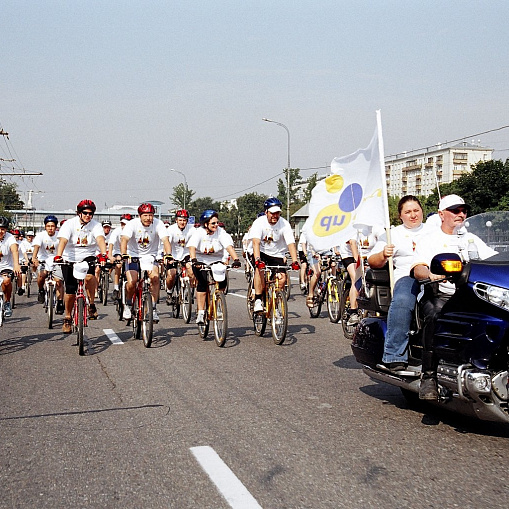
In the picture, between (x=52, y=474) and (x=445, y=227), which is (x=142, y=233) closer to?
(x=445, y=227)

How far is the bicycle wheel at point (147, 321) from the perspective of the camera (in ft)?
32.2

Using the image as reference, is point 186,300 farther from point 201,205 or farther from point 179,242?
point 201,205

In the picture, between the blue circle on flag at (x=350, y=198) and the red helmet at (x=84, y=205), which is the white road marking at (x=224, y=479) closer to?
the blue circle on flag at (x=350, y=198)

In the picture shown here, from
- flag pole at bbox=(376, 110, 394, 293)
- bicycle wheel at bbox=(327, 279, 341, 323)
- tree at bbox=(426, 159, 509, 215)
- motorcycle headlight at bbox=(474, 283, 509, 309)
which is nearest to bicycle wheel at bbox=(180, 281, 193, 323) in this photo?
bicycle wheel at bbox=(327, 279, 341, 323)

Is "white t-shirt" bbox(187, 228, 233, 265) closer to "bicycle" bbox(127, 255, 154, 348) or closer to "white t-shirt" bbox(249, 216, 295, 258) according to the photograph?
"white t-shirt" bbox(249, 216, 295, 258)

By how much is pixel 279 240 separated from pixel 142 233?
2.02 m

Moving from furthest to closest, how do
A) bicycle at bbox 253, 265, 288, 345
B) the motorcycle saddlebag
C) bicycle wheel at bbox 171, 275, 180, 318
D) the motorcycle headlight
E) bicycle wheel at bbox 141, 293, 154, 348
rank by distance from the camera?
bicycle wheel at bbox 171, 275, 180, 318 → bicycle at bbox 253, 265, 288, 345 → bicycle wheel at bbox 141, 293, 154, 348 → the motorcycle saddlebag → the motorcycle headlight

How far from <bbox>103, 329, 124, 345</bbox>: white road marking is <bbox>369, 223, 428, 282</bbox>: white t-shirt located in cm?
495

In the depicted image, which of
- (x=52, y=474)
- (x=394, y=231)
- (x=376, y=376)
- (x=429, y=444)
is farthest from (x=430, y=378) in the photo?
(x=52, y=474)

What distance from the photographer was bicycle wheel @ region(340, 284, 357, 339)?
10562mm

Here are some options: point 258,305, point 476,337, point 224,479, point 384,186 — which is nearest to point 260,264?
point 258,305

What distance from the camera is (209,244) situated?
11289 mm

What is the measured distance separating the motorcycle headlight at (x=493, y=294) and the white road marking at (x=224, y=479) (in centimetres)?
187

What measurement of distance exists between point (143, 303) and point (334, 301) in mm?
3897
